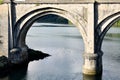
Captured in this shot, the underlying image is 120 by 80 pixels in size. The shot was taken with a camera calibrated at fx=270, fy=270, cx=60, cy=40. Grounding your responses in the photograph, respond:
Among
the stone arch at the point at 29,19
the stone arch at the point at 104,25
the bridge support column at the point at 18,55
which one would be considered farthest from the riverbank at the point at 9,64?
the stone arch at the point at 104,25

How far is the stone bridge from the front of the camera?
139 ft

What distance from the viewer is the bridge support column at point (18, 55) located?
50.2m

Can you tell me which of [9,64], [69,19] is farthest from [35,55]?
[69,19]

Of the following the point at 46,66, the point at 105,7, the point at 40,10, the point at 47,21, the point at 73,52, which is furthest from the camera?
the point at 47,21

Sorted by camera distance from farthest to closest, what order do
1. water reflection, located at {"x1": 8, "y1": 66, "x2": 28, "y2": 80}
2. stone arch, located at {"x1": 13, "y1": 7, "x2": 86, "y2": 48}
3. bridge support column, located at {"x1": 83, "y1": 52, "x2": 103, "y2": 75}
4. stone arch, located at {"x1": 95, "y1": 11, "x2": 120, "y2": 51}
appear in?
stone arch, located at {"x1": 13, "y1": 7, "x2": 86, "y2": 48} → water reflection, located at {"x1": 8, "y1": 66, "x2": 28, "y2": 80} → bridge support column, located at {"x1": 83, "y1": 52, "x2": 103, "y2": 75} → stone arch, located at {"x1": 95, "y1": 11, "x2": 120, "y2": 51}

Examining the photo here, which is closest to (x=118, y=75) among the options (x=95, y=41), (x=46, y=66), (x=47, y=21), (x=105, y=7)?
(x=95, y=41)

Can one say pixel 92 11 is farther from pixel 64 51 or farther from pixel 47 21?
pixel 47 21

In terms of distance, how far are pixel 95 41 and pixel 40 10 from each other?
11826mm

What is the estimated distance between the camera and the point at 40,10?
48219 mm

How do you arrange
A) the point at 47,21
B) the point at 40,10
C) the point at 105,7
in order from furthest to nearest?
the point at 47,21, the point at 40,10, the point at 105,7

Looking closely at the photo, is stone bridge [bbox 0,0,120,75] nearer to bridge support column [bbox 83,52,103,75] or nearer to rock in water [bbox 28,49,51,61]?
bridge support column [bbox 83,52,103,75]

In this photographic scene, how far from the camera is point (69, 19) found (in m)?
45.8

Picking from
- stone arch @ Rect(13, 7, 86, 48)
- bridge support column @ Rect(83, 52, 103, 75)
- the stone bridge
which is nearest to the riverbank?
the stone bridge

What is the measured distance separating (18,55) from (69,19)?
1279cm
